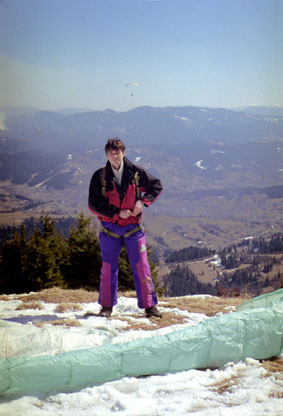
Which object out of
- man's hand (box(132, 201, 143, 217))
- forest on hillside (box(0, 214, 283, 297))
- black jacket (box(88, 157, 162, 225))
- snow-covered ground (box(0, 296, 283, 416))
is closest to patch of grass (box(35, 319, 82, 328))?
snow-covered ground (box(0, 296, 283, 416))

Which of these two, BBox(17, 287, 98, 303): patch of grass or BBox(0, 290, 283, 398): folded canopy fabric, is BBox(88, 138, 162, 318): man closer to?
BBox(17, 287, 98, 303): patch of grass

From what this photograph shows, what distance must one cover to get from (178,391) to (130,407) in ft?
0.95

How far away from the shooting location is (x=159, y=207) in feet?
594

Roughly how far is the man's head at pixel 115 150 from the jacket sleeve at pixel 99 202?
18 centimetres

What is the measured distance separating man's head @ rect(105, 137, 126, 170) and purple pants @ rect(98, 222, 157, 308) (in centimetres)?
57

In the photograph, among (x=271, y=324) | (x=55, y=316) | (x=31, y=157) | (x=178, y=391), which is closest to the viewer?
(x=178, y=391)

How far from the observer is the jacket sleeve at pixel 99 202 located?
3418 mm

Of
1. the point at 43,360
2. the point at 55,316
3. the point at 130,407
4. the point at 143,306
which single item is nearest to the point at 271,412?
the point at 130,407

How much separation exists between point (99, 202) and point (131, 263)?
0.61m

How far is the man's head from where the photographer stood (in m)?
3.36

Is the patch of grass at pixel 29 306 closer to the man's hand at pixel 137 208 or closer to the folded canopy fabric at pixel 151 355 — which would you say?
the man's hand at pixel 137 208

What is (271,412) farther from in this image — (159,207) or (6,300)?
(159,207)

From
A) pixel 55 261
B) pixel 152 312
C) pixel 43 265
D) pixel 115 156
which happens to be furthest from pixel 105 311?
pixel 55 261

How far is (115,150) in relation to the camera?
3.38 metres
